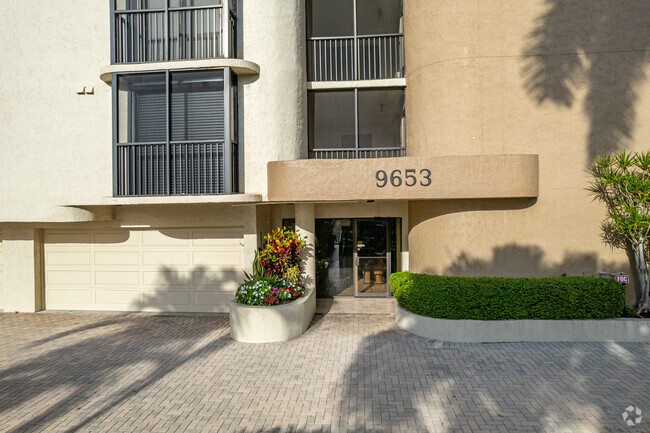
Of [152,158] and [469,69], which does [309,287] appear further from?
[469,69]

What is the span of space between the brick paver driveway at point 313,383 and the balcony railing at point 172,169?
342 centimetres

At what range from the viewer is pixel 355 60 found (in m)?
11.6

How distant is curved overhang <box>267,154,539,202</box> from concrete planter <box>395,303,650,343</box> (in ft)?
9.04

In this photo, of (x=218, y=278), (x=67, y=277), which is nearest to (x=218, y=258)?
(x=218, y=278)

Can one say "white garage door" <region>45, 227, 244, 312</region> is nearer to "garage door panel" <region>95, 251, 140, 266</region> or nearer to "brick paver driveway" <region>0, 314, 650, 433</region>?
"garage door panel" <region>95, 251, 140, 266</region>

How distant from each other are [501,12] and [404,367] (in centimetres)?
818

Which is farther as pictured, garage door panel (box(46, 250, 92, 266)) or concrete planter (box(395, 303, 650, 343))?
A: garage door panel (box(46, 250, 92, 266))

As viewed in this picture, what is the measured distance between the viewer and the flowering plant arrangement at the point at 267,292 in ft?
30.9

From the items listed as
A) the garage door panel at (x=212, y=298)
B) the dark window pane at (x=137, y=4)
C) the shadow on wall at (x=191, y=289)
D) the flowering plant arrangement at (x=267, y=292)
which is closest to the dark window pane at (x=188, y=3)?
the dark window pane at (x=137, y=4)

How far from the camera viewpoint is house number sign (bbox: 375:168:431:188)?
943 cm

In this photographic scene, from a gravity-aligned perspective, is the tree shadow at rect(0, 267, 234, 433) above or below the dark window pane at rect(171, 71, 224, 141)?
below

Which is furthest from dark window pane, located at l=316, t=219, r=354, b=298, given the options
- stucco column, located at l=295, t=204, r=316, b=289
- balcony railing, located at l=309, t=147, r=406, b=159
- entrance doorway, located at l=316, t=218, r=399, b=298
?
balcony railing, located at l=309, t=147, r=406, b=159

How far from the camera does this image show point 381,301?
40.3ft

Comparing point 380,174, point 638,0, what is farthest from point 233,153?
point 638,0
